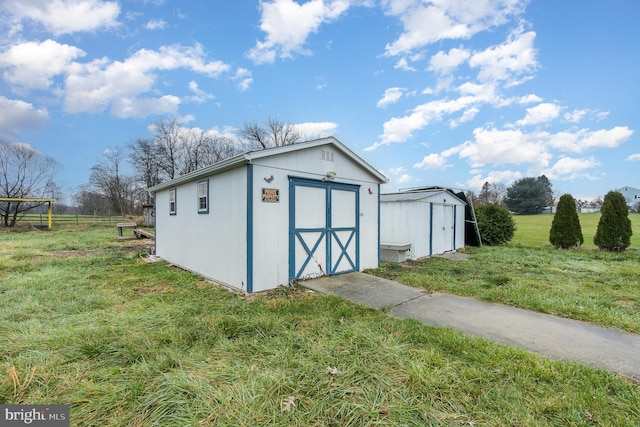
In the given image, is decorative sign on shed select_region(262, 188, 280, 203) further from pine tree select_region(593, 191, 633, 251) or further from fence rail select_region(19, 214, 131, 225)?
fence rail select_region(19, 214, 131, 225)

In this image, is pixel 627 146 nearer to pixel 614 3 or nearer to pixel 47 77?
pixel 614 3

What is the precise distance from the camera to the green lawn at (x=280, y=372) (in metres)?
2.08

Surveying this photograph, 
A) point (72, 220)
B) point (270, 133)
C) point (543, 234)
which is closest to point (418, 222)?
point (543, 234)

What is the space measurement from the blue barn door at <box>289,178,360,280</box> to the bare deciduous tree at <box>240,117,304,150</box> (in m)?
23.5

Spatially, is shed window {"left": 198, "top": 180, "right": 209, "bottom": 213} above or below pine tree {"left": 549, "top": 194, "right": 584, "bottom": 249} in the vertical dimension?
above

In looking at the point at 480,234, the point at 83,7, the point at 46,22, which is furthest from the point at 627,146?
the point at 46,22

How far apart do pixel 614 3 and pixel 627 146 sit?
12325 mm

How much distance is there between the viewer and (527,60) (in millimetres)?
8594

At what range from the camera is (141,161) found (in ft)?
92.4

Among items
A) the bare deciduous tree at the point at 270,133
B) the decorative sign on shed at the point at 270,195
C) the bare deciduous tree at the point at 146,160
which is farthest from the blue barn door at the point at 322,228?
the bare deciduous tree at the point at 146,160

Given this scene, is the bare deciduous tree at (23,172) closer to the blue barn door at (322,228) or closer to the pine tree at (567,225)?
the blue barn door at (322,228)

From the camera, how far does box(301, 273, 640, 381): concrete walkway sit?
9.95 ft

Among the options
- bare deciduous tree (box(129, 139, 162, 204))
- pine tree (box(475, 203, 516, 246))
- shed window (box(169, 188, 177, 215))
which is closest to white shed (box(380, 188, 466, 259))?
pine tree (box(475, 203, 516, 246))

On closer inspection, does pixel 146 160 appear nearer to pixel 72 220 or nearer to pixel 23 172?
pixel 72 220
